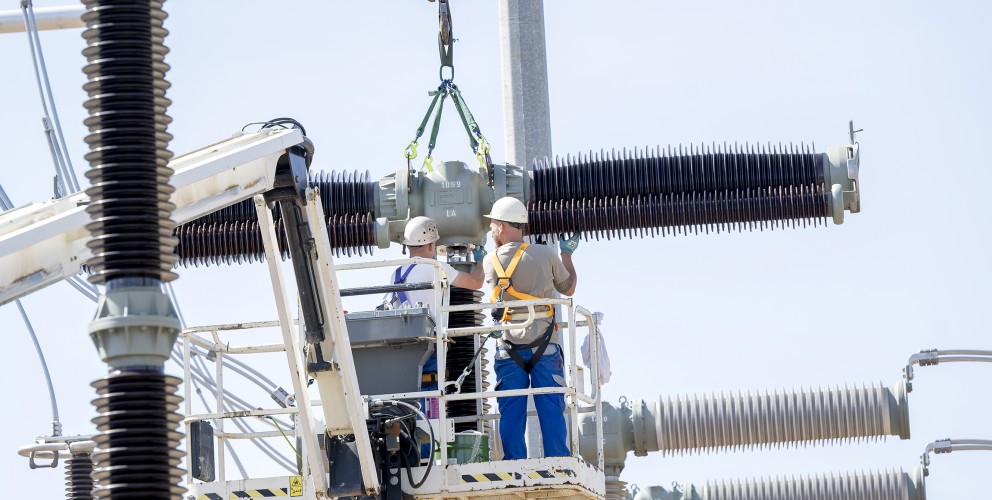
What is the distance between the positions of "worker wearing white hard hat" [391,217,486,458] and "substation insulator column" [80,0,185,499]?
4.79m

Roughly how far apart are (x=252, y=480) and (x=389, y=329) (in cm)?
140

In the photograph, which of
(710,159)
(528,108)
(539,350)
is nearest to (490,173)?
(528,108)

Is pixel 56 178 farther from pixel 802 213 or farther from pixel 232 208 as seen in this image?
pixel 802 213

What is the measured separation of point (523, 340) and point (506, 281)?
438mm

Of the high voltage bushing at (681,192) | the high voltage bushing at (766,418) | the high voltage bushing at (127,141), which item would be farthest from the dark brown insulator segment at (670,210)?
the high voltage bushing at (127,141)

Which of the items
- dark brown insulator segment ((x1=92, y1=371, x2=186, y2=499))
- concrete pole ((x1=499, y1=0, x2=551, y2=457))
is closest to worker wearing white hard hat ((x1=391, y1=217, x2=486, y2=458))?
concrete pole ((x1=499, y1=0, x2=551, y2=457))

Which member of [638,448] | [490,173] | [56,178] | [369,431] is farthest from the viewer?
[638,448]

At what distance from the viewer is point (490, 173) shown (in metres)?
14.2

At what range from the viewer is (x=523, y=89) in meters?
14.5

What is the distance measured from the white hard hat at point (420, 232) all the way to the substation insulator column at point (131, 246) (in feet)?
19.9

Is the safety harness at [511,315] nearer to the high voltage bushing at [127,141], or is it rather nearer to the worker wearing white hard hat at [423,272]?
the worker wearing white hard hat at [423,272]

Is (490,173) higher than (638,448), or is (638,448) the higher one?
(490,173)

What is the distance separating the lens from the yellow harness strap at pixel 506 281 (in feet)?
38.8

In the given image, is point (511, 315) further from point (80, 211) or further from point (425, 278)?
point (80, 211)
